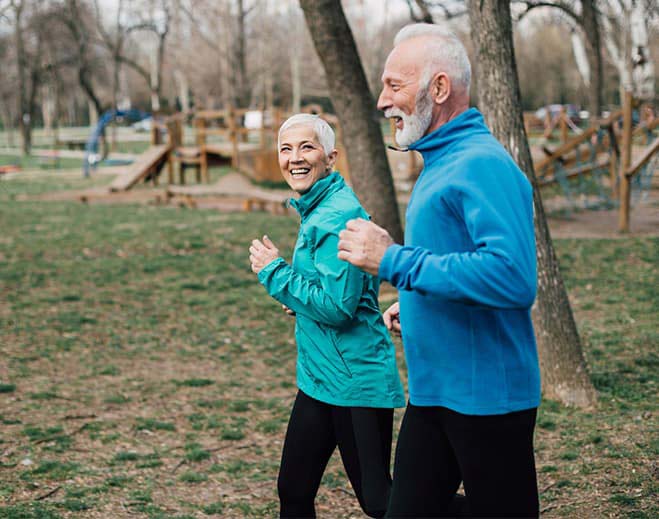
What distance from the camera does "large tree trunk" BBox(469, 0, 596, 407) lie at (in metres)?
5.50

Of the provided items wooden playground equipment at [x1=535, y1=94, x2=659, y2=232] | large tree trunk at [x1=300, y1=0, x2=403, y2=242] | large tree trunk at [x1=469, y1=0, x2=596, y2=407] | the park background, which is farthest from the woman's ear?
wooden playground equipment at [x1=535, y1=94, x2=659, y2=232]

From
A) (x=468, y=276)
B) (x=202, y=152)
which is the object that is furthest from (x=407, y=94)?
(x=202, y=152)

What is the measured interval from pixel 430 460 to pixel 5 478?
293 centimetres

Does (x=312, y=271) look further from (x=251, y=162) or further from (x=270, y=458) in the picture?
(x=251, y=162)

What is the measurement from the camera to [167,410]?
5.89 m

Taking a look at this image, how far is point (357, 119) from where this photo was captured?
8719 millimetres

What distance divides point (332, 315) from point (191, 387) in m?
3.71

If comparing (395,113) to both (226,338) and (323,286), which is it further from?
(226,338)

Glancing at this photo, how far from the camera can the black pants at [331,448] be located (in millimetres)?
3016

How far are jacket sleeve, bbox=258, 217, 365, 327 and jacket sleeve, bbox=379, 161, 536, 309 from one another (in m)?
0.60

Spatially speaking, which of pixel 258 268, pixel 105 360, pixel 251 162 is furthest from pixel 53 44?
pixel 258 268

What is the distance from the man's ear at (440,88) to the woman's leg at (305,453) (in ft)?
4.07

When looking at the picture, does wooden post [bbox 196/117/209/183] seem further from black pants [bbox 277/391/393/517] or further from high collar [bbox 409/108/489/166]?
high collar [bbox 409/108/489/166]

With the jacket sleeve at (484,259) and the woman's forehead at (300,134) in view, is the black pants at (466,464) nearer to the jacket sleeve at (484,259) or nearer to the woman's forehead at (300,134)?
the jacket sleeve at (484,259)
